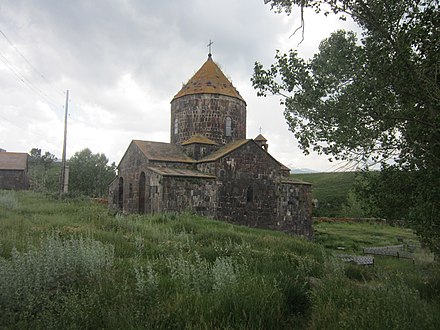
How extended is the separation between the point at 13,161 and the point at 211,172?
33.3 metres

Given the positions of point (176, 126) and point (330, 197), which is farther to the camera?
point (330, 197)

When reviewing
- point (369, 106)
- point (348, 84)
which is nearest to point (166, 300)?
point (369, 106)

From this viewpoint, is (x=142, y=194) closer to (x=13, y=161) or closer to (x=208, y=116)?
(x=208, y=116)

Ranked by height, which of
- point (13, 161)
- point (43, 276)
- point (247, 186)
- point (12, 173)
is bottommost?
point (43, 276)

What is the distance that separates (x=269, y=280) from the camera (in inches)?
210

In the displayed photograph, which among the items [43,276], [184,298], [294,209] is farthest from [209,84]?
[184,298]

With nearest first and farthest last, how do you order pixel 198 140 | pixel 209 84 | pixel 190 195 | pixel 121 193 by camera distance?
pixel 190 195 < pixel 198 140 < pixel 209 84 < pixel 121 193

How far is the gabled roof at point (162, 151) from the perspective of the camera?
20.9 meters

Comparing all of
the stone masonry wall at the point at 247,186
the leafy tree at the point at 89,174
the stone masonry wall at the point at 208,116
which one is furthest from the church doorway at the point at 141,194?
the leafy tree at the point at 89,174

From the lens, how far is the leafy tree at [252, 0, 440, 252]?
5.31m

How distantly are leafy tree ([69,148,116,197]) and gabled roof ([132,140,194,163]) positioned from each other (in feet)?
105

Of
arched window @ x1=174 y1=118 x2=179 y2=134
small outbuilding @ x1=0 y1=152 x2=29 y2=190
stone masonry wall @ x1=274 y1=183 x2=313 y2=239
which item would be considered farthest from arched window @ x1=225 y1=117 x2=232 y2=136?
small outbuilding @ x1=0 y1=152 x2=29 y2=190

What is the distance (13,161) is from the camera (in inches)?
1636

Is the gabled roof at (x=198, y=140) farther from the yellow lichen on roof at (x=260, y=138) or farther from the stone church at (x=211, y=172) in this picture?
the yellow lichen on roof at (x=260, y=138)
